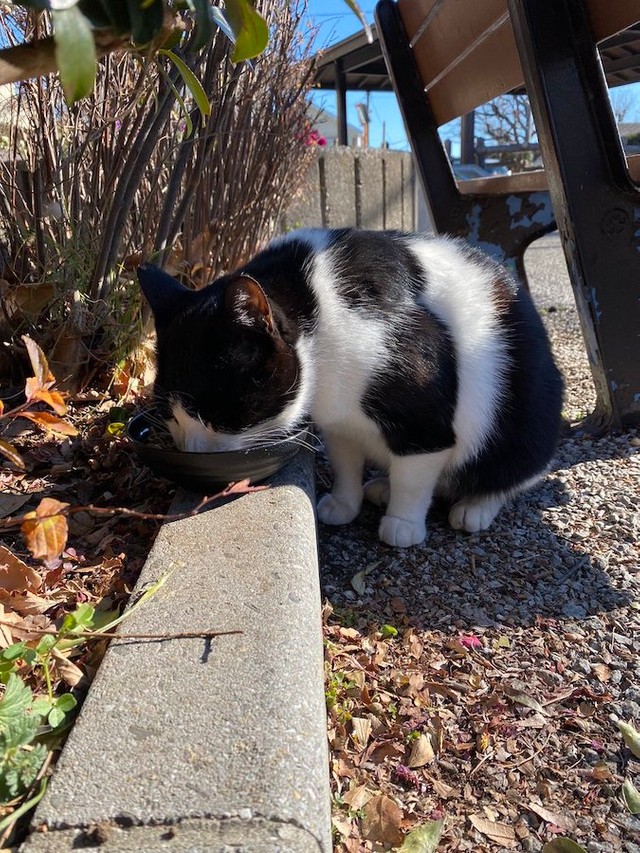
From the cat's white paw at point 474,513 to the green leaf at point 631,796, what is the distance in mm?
900

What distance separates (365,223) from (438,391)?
188 inches

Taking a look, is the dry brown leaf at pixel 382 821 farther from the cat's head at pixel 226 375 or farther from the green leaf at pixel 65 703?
the cat's head at pixel 226 375

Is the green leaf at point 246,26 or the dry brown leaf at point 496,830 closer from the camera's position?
the green leaf at point 246,26

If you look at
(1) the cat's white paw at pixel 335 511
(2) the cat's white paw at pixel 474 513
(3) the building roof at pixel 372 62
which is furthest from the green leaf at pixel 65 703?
(3) the building roof at pixel 372 62

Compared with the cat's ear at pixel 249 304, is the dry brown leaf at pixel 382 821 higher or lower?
lower

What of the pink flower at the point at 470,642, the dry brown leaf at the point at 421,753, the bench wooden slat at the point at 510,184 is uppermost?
the bench wooden slat at the point at 510,184

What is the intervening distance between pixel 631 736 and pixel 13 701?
1073mm

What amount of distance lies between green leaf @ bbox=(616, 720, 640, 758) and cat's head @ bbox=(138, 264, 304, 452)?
0.98 metres

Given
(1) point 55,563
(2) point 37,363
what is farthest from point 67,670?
(2) point 37,363

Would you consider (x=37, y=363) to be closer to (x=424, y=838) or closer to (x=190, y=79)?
(x=190, y=79)

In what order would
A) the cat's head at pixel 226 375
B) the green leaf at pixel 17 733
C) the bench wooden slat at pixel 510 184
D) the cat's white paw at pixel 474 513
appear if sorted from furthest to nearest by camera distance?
the bench wooden slat at pixel 510 184 → the cat's white paw at pixel 474 513 → the cat's head at pixel 226 375 → the green leaf at pixel 17 733

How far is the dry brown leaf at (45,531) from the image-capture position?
901 millimetres

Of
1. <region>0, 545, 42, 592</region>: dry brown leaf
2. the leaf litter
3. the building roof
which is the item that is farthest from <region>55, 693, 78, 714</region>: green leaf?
the building roof

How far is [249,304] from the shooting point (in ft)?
5.00
